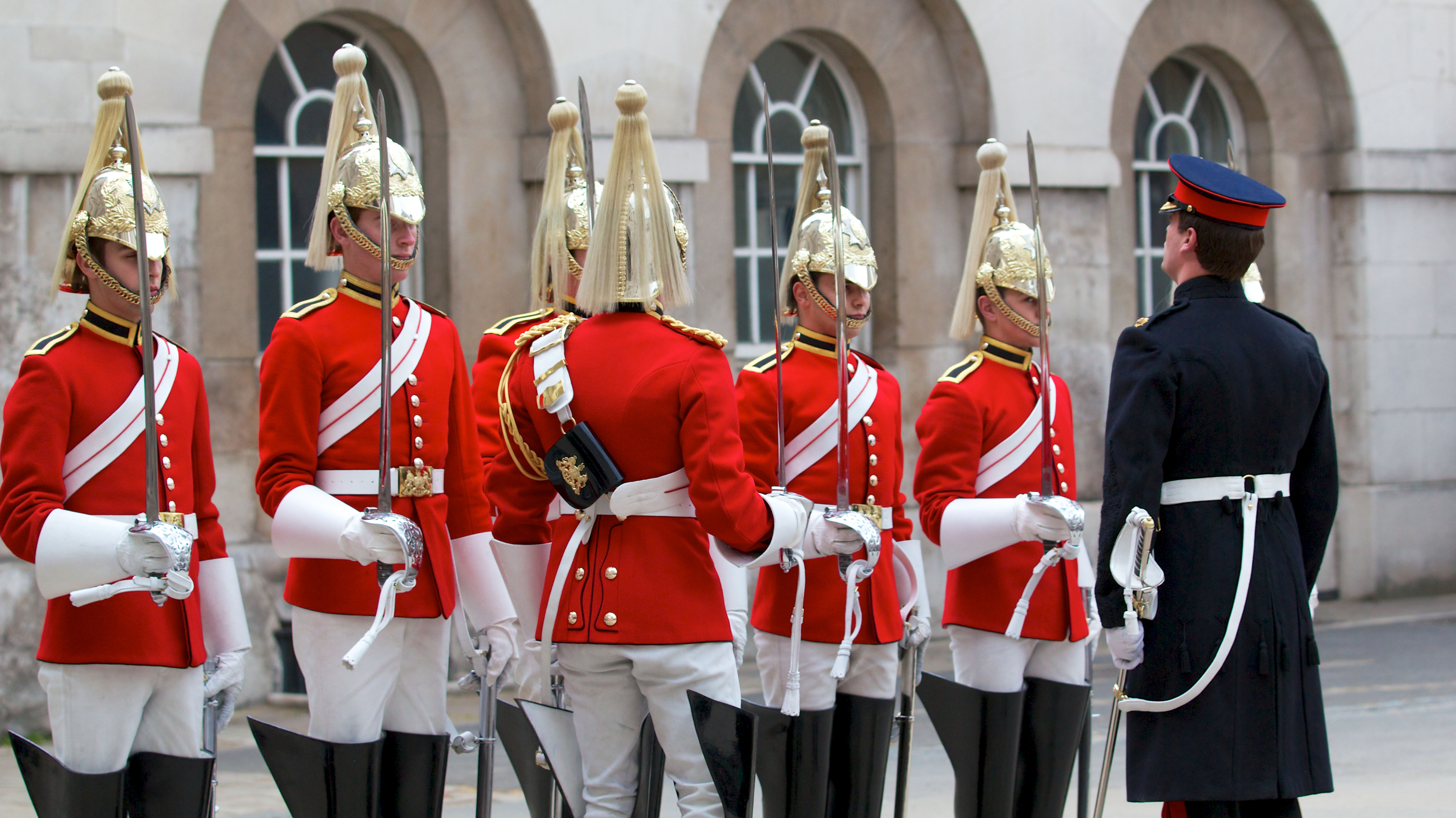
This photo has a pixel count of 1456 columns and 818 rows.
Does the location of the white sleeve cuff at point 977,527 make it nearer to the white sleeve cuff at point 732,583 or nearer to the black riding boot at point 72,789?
the white sleeve cuff at point 732,583

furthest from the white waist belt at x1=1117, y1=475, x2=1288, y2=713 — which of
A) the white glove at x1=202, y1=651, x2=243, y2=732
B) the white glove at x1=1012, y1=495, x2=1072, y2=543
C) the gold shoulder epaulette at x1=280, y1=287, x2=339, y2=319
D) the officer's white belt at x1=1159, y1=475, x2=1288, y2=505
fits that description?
the white glove at x1=202, y1=651, x2=243, y2=732

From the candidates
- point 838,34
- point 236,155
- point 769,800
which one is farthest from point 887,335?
point 769,800

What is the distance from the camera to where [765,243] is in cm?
955

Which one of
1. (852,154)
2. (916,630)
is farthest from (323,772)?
(852,154)

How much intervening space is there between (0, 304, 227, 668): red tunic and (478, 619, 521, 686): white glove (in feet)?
2.26

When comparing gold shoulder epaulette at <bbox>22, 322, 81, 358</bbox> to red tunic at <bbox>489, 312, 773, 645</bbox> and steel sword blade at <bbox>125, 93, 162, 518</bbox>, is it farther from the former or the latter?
red tunic at <bbox>489, 312, 773, 645</bbox>

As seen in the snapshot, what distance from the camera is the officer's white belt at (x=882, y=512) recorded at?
480 centimetres

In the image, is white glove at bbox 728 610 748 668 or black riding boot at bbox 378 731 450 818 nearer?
black riding boot at bbox 378 731 450 818

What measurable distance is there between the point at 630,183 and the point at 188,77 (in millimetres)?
4188

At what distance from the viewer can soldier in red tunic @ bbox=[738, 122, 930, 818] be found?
4.73m

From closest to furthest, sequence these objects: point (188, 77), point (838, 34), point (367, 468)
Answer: point (367, 468)
point (188, 77)
point (838, 34)

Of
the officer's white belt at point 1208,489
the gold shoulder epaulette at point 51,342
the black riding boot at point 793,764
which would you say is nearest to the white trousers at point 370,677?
the gold shoulder epaulette at point 51,342

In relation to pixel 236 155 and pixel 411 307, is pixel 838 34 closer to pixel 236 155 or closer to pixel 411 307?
pixel 236 155

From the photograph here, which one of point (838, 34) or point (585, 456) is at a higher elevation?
point (838, 34)
